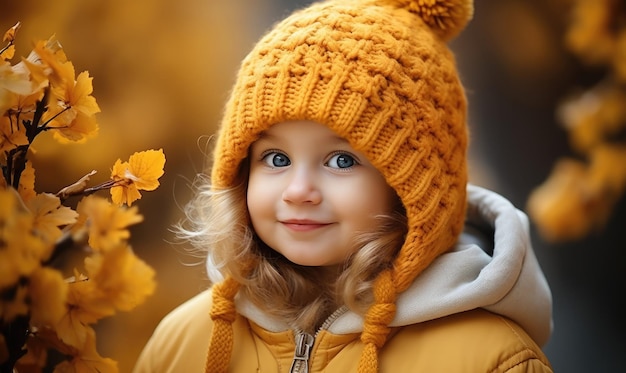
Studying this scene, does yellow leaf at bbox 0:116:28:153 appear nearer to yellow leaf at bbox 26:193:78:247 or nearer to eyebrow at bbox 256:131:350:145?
yellow leaf at bbox 26:193:78:247

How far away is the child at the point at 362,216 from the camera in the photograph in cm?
120

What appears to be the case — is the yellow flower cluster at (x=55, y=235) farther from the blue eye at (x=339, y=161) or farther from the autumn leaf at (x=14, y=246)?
the blue eye at (x=339, y=161)

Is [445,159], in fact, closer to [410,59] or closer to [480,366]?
[410,59]

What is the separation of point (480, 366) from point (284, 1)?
1.51 metres

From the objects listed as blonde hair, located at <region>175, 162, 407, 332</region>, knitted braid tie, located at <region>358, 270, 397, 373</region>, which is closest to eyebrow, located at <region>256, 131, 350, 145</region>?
blonde hair, located at <region>175, 162, 407, 332</region>

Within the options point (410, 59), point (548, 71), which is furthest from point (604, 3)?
point (548, 71)

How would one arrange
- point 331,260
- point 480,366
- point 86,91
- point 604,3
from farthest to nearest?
point 331,260 < point 480,366 < point 604,3 < point 86,91

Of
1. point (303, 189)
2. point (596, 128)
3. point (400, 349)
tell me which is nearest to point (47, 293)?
point (303, 189)

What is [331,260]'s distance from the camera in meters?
1.28

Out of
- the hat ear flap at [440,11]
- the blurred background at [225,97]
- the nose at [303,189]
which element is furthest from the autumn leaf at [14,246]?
the blurred background at [225,97]

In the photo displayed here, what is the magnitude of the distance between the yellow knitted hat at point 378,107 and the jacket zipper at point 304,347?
92 millimetres

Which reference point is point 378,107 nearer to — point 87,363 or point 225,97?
point 87,363

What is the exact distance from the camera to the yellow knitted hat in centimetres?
119

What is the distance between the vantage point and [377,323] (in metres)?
1.21
